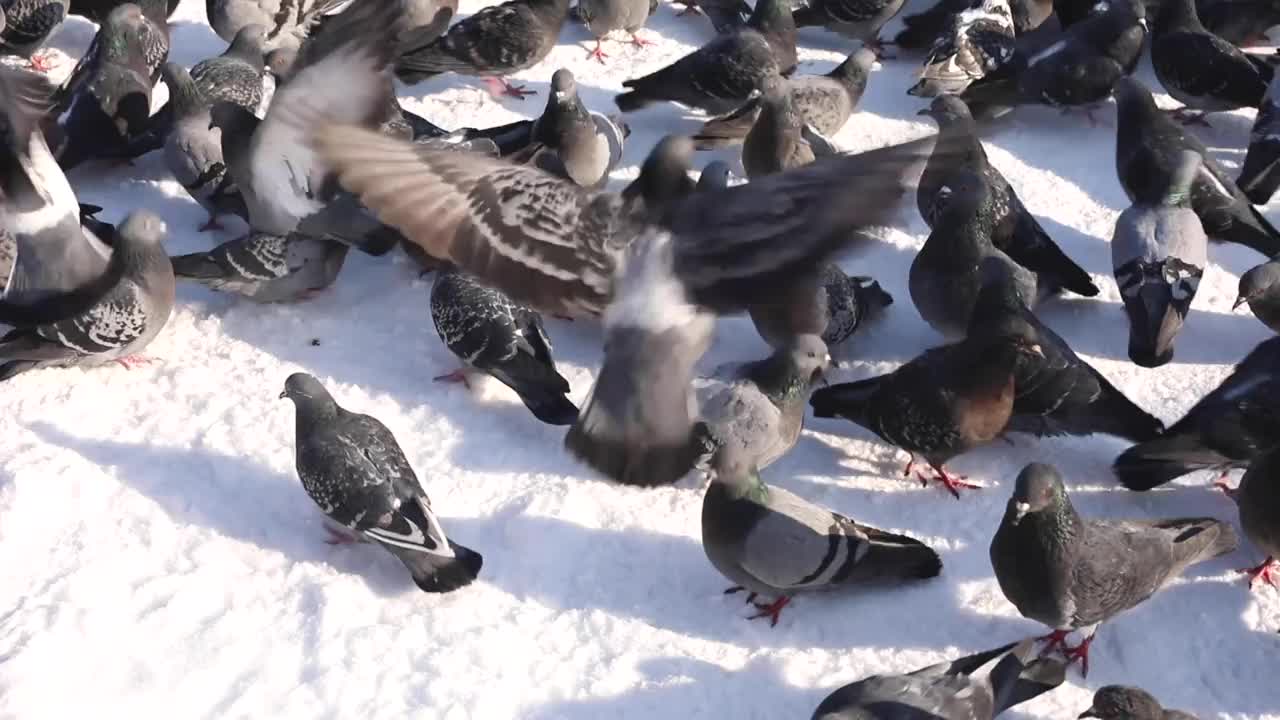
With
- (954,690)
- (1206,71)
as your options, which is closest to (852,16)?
(1206,71)

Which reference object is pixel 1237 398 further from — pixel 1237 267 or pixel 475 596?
pixel 475 596

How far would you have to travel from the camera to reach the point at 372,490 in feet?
18.7

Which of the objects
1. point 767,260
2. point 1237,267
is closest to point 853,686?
point 767,260

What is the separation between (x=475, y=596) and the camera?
18.7ft

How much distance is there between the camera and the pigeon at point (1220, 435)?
19.4 feet

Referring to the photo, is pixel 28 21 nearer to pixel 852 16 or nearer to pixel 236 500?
pixel 236 500

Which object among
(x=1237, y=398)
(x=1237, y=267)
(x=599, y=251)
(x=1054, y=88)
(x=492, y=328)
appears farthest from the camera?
(x=1054, y=88)

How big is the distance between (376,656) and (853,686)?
6.57 ft

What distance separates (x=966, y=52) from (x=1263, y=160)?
2.11 meters

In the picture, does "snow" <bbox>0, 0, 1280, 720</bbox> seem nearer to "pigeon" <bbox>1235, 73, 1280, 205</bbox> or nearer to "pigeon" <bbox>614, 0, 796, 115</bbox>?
"pigeon" <bbox>1235, 73, 1280, 205</bbox>

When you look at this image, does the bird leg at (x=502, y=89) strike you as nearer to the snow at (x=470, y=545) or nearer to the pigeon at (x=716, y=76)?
the pigeon at (x=716, y=76)

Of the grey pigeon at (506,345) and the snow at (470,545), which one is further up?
the grey pigeon at (506,345)

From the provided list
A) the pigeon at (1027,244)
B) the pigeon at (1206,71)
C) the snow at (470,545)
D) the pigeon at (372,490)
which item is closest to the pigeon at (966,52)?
the pigeon at (1206,71)

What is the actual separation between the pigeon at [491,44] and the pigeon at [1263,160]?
4.71 metres
